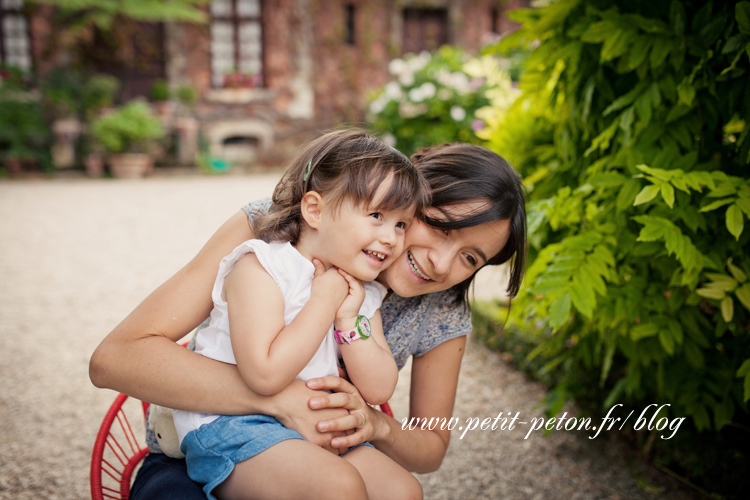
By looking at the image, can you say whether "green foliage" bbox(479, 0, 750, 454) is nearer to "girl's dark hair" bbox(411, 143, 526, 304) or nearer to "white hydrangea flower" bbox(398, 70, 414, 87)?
"girl's dark hair" bbox(411, 143, 526, 304)

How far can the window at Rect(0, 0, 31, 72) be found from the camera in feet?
40.4

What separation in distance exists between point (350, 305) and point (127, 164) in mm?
11326

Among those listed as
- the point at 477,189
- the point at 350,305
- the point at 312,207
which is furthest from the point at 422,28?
the point at 350,305

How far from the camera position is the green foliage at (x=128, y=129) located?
37.1ft

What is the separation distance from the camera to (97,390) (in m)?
3.58

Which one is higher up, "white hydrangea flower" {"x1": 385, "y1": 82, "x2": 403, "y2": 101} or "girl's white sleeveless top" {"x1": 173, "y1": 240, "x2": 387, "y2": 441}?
"white hydrangea flower" {"x1": 385, "y1": 82, "x2": 403, "y2": 101}

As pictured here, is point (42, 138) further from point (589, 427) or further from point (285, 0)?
point (589, 427)

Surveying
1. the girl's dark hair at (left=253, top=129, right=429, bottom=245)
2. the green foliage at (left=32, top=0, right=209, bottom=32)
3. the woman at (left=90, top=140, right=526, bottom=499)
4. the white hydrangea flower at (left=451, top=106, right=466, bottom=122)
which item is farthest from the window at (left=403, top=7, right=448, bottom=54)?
the girl's dark hair at (left=253, top=129, right=429, bottom=245)

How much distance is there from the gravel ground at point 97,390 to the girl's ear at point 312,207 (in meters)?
1.85

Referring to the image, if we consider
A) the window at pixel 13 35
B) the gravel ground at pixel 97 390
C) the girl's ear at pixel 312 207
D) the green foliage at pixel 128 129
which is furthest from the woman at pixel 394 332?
the window at pixel 13 35

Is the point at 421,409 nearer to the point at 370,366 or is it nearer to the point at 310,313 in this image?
the point at 370,366

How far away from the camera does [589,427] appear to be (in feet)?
10.5

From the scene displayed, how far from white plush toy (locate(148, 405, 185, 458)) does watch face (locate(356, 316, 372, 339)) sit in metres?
0.68

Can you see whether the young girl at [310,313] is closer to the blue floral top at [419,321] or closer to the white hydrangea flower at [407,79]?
the blue floral top at [419,321]
